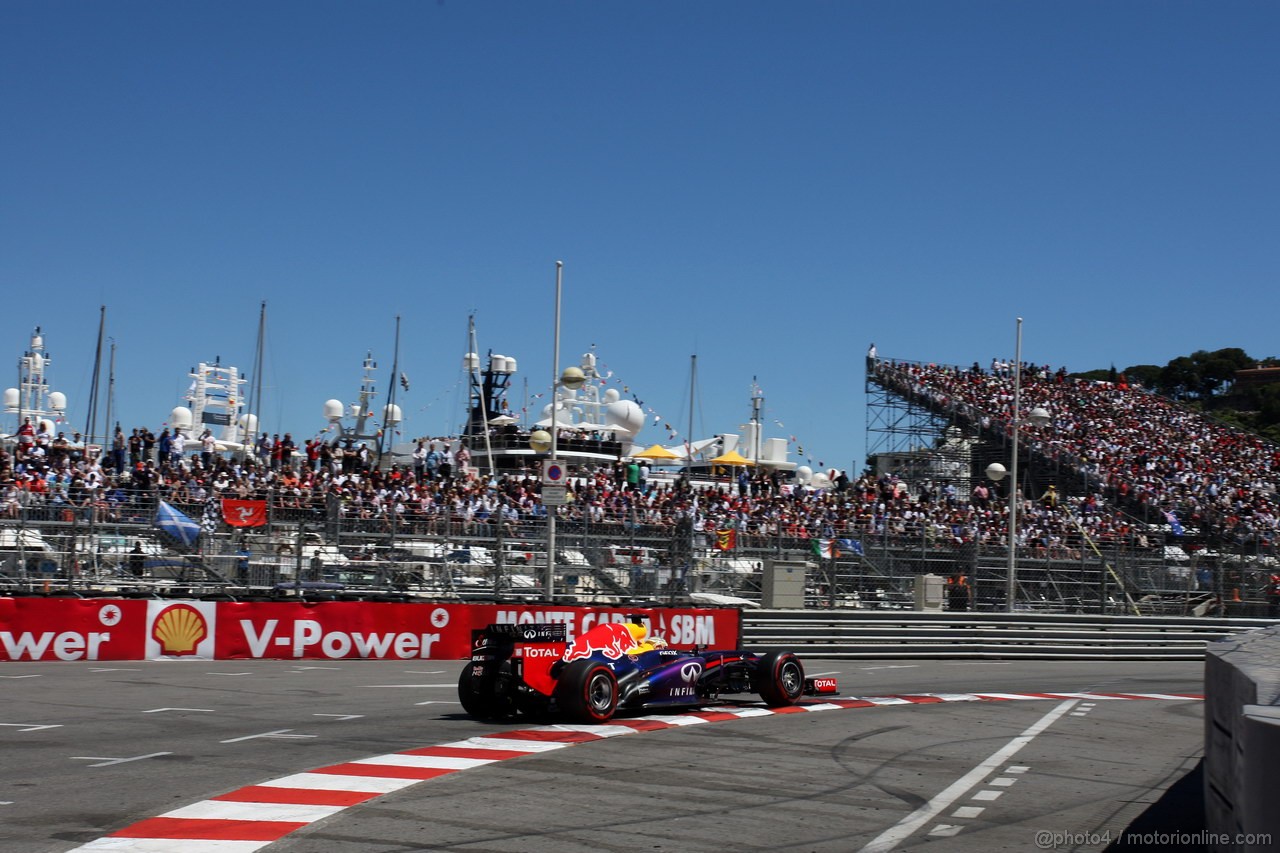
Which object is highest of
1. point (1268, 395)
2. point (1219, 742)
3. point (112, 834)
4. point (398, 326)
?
point (1268, 395)

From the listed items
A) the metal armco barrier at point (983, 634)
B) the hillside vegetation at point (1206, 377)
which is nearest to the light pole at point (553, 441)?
the metal armco barrier at point (983, 634)

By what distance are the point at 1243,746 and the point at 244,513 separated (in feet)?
60.5

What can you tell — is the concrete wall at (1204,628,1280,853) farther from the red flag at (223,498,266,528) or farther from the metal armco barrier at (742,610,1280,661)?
the red flag at (223,498,266,528)

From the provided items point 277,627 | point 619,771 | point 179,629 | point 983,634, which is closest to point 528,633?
point 619,771

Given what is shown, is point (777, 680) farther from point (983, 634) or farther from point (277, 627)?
point (983, 634)

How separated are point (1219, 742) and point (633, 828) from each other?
3.32 metres

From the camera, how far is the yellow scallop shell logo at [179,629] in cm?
2089

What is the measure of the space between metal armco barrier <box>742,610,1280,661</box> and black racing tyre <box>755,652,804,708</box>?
849cm

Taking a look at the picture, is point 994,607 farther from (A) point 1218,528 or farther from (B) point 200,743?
(B) point 200,743

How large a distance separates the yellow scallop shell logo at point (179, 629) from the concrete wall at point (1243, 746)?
16.1 meters

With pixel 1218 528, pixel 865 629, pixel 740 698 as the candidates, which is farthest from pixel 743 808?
pixel 1218 528

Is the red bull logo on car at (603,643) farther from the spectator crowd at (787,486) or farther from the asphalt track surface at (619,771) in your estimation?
the spectator crowd at (787,486)

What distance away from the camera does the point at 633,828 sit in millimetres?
8234

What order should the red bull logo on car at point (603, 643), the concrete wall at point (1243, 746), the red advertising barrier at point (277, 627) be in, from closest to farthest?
the concrete wall at point (1243, 746)
the red bull logo on car at point (603, 643)
the red advertising barrier at point (277, 627)
